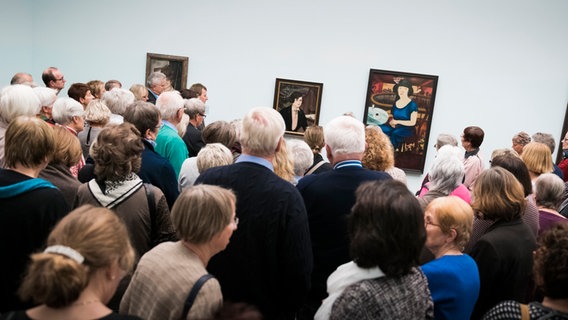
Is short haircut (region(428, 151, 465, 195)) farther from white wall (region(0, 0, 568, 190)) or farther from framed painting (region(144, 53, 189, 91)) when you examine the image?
framed painting (region(144, 53, 189, 91))

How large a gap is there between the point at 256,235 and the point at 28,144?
1398 mm

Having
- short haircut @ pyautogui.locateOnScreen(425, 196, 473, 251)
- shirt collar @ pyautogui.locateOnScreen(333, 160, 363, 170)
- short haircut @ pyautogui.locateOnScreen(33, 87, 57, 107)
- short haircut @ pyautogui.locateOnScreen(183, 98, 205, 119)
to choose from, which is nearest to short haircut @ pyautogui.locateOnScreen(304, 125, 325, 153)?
short haircut @ pyautogui.locateOnScreen(183, 98, 205, 119)

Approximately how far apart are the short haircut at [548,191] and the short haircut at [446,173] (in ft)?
2.87

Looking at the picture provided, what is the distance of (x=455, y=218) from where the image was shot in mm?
3217

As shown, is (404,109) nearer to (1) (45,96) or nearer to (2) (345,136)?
(1) (45,96)

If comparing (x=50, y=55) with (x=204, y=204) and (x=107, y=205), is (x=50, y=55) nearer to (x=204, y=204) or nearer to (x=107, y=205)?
(x=107, y=205)

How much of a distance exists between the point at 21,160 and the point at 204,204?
1.26 metres

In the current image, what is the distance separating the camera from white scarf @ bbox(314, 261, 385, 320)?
2.42 meters

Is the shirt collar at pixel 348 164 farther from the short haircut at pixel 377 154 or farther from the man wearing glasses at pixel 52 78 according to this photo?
A: the man wearing glasses at pixel 52 78

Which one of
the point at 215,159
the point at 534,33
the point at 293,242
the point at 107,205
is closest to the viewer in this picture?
the point at 293,242

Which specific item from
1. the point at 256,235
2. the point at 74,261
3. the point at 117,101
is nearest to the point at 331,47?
the point at 117,101

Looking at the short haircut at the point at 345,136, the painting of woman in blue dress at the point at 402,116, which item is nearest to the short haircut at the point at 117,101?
the short haircut at the point at 345,136

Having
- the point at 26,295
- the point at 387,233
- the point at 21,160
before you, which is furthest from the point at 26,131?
the point at 387,233

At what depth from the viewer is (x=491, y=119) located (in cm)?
1084
